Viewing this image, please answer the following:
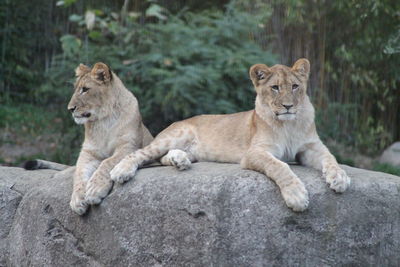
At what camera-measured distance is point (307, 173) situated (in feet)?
13.9

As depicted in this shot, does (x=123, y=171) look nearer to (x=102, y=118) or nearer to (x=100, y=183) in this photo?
(x=100, y=183)

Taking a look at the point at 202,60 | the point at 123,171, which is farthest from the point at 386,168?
the point at 123,171

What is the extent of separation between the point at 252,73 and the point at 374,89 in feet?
17.8

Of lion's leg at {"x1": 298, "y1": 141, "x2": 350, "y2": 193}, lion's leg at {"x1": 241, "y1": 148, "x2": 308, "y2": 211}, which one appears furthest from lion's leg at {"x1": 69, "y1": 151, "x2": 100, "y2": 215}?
lion's leg at {"x1": 298, "y1": 141, "x2": 350, "y2": 193}

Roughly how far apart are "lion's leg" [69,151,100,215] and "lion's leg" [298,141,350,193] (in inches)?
60.8

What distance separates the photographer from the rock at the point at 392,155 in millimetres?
8710

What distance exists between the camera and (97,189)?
14.4ft

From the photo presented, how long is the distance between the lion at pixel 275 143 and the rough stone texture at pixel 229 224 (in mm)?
94

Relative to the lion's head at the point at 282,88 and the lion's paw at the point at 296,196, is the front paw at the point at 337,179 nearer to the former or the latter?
the lion's paw at the point at 296,196

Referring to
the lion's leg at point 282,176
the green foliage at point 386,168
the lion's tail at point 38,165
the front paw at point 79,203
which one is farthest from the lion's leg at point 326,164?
the green foliage at point 386,168

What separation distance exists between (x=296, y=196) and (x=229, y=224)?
0.45 meters

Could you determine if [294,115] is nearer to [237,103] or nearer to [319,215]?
[319,215]

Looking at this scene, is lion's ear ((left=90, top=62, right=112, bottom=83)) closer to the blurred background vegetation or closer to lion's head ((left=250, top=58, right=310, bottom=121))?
lion's head ((left=250, top=58, right=310, bottom=121))

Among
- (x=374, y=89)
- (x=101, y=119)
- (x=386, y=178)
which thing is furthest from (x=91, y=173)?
(x=374, y=89)
